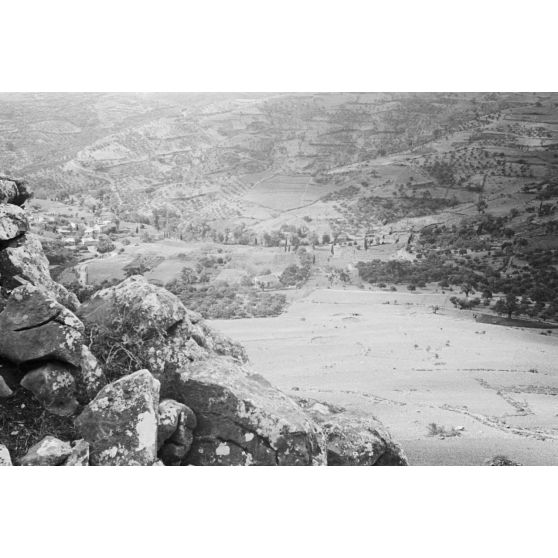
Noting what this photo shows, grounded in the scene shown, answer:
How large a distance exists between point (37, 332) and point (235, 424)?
156cm

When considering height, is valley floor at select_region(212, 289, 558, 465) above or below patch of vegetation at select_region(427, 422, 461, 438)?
above

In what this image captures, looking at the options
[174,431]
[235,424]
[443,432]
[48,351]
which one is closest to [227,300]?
[235,424]

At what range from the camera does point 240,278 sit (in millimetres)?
5137

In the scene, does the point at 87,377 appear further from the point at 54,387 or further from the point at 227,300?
the point at 227,300

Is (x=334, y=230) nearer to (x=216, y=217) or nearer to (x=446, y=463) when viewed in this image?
(x=216, y=217)

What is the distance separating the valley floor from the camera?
4.64 m

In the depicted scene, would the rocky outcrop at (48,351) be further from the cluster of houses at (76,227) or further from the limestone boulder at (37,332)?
the cluster of houses at (76,227)

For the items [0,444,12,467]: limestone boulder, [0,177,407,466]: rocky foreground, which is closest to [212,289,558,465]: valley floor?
[0,177,407,466]: rocky foreground

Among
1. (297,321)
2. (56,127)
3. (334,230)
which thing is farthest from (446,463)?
(56,127)

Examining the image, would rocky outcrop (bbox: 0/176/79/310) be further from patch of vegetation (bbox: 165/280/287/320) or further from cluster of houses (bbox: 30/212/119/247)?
patch of vegetation (bbox: 165/280/287/320)

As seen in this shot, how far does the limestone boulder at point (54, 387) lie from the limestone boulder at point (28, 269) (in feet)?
2.04

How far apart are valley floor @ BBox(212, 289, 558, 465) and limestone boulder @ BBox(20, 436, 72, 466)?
5.31 feet

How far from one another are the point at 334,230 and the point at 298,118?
3.52 ft

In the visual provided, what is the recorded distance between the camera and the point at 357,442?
14.7ft
